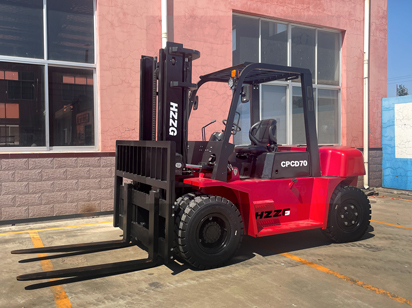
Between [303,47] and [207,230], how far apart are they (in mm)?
8182

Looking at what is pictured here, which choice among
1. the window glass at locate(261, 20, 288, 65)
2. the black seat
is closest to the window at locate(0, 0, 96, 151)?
the black seat

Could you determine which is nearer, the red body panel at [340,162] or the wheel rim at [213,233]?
the wheel rim at [213,233]

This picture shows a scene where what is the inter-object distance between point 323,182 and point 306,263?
1.29 m

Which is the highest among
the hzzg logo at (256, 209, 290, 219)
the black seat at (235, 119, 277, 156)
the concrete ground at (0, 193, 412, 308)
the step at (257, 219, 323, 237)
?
the black seat at (235, 119, 277, 156)

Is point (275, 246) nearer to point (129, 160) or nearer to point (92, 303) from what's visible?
point (129, 160)

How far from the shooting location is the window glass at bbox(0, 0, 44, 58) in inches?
289

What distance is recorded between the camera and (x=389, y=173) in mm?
11773

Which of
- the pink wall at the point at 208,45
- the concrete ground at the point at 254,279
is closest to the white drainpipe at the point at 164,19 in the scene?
the pink wall at the point at 208,45

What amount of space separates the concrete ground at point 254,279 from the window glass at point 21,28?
375cm

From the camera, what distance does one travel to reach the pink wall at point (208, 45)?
8156 millimetres

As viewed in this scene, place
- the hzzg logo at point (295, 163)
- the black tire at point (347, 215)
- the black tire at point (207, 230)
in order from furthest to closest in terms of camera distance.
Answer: the black tire at point (347, 215) → the hzzg logo at point (295, 163) → the black tire at point (207, 230)

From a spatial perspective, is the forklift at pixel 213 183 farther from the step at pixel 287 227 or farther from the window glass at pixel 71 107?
the window glass at pixel 71 107

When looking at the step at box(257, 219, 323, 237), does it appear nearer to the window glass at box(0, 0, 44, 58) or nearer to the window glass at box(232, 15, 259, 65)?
the window glass at box(232, 15, 259, 65)

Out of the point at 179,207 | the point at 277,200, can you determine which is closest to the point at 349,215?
the point at 277,200
